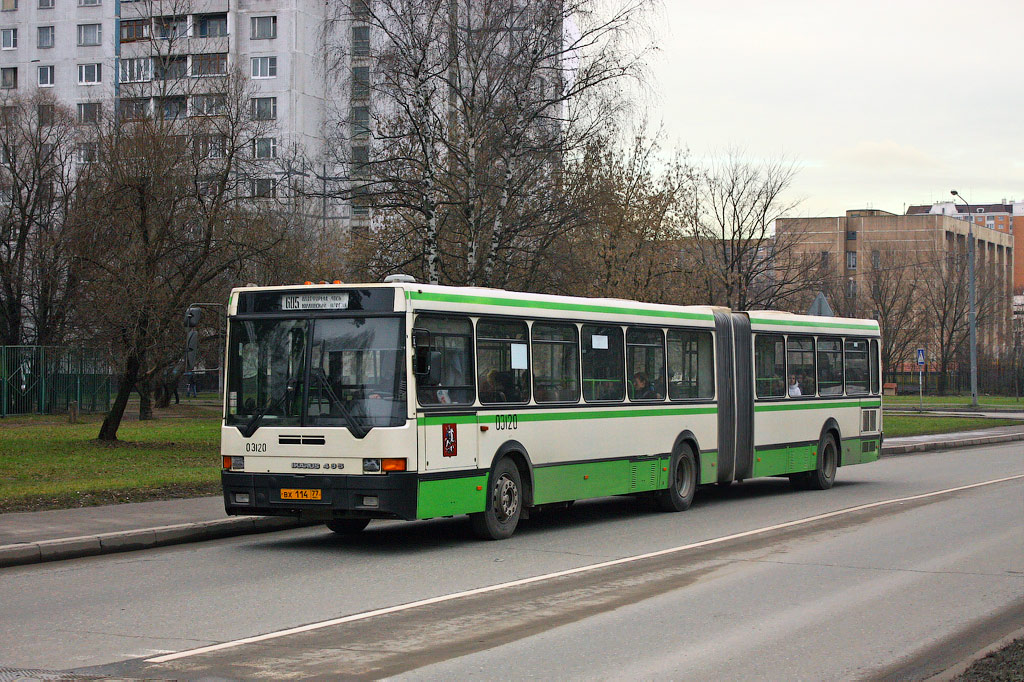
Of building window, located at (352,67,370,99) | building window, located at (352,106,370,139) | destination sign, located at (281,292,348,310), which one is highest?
building window, located at (352,67,370,99)

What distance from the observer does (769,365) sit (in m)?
20.4

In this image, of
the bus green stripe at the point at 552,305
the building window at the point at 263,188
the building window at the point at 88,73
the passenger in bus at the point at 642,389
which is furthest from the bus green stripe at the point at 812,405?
the building window at the point at 88,73

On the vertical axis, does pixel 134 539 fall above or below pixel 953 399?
below

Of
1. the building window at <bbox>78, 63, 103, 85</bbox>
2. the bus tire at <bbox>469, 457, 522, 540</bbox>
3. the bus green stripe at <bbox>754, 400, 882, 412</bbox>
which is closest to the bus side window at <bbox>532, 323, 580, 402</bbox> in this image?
the bus tire at <bbox>469, 457, 522, 540</bbox>

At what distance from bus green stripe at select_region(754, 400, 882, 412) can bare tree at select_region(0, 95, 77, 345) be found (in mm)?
36220

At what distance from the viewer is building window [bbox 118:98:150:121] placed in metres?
28.9

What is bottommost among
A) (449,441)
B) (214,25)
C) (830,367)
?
(449,441)

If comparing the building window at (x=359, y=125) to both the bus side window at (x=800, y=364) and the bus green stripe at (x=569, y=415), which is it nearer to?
the bus side window at (x=800, y=364)

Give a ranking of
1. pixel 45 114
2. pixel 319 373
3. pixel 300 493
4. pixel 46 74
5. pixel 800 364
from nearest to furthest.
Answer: pixel 300 493
pixel 319 373
pixel 800 364
pixel 45 114
pixel 46 74

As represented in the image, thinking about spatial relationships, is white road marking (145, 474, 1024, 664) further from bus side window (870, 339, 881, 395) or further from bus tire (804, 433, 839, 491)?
bus side window (870, 339, 881, 395)

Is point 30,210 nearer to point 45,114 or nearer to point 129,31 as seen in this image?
point 45,114

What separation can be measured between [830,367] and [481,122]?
36.5 feet

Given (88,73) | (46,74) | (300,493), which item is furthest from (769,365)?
(46,74)

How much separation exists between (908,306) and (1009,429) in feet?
179
